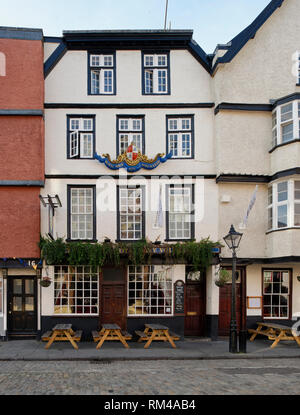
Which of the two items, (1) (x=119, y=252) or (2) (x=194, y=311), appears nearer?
(1) (x=119, y=252)

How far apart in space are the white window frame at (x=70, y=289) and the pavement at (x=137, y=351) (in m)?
1.33

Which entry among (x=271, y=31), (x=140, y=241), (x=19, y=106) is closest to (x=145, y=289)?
(x=140, y=241)

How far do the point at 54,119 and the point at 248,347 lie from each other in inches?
448

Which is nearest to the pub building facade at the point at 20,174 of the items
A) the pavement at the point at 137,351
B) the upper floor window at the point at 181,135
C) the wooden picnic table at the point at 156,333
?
the pavement at the point at 137,351

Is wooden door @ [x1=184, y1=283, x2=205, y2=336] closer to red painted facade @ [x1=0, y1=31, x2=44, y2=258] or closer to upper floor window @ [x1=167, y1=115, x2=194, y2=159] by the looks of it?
upper floor window @ [x1=167, y1=115, x2=194, y2=159]

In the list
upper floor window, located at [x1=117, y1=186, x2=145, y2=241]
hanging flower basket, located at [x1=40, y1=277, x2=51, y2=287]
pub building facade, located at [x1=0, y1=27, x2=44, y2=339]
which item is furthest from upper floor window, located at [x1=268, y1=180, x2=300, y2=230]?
pub building facade, located at [x1=0, y1=27, x2=44, y2=339]

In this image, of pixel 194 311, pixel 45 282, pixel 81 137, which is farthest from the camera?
pixel 194 311

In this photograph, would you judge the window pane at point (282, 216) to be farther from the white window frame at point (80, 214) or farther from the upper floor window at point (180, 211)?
the white window frame at point (80, 214)

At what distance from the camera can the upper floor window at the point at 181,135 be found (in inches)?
685

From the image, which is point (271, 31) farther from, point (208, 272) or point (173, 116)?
point (208, 272)

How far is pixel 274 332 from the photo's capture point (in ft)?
52.4

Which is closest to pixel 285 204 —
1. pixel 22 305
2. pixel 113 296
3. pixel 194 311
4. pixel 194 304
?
pixel 194 304

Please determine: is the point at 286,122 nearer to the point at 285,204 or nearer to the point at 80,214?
the point at 285,204

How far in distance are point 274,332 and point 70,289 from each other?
7909mm
